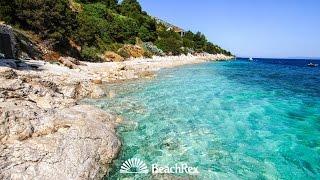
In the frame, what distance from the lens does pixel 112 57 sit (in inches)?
2270

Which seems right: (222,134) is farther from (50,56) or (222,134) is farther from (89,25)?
(89,25)

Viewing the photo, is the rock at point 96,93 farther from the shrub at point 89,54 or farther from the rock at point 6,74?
the shrub at point 89,54

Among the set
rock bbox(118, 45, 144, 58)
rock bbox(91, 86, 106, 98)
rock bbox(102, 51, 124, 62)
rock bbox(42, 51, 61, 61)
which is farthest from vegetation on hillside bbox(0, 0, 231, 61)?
rock bbox(91, 86, 106, 98)

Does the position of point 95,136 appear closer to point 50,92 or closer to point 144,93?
point 50,92

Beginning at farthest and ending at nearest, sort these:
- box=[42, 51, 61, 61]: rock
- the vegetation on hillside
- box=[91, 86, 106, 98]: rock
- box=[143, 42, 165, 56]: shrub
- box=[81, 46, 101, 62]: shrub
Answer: box=[143, 42, 165, 56]: shrub
box=[81, 46, 101, 62]: shrub
the vegetation on hillside
box=[42, 51, 61, 61]: rock
box=[91, 86, 106, 98]: rock

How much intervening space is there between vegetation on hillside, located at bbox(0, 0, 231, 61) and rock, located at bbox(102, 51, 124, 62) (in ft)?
3.33

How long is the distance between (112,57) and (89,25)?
6.90m

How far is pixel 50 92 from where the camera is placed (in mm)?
15992

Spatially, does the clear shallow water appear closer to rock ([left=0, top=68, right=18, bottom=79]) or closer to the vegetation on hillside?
rock ([left=0, top=68, right=18, bottom=79])

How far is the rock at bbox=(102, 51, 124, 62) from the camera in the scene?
5605 centimetres

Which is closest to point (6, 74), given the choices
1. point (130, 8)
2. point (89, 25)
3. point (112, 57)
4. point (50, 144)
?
point (50, 144)

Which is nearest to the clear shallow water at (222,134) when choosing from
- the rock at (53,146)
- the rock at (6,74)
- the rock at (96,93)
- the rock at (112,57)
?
the rock at (53,146)

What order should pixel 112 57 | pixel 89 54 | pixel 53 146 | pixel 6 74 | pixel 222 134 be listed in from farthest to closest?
pixel 112 57
pixel 89 54
pixel 6 74
pixel 222 134
pixel 53 146

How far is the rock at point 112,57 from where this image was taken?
5605cm
